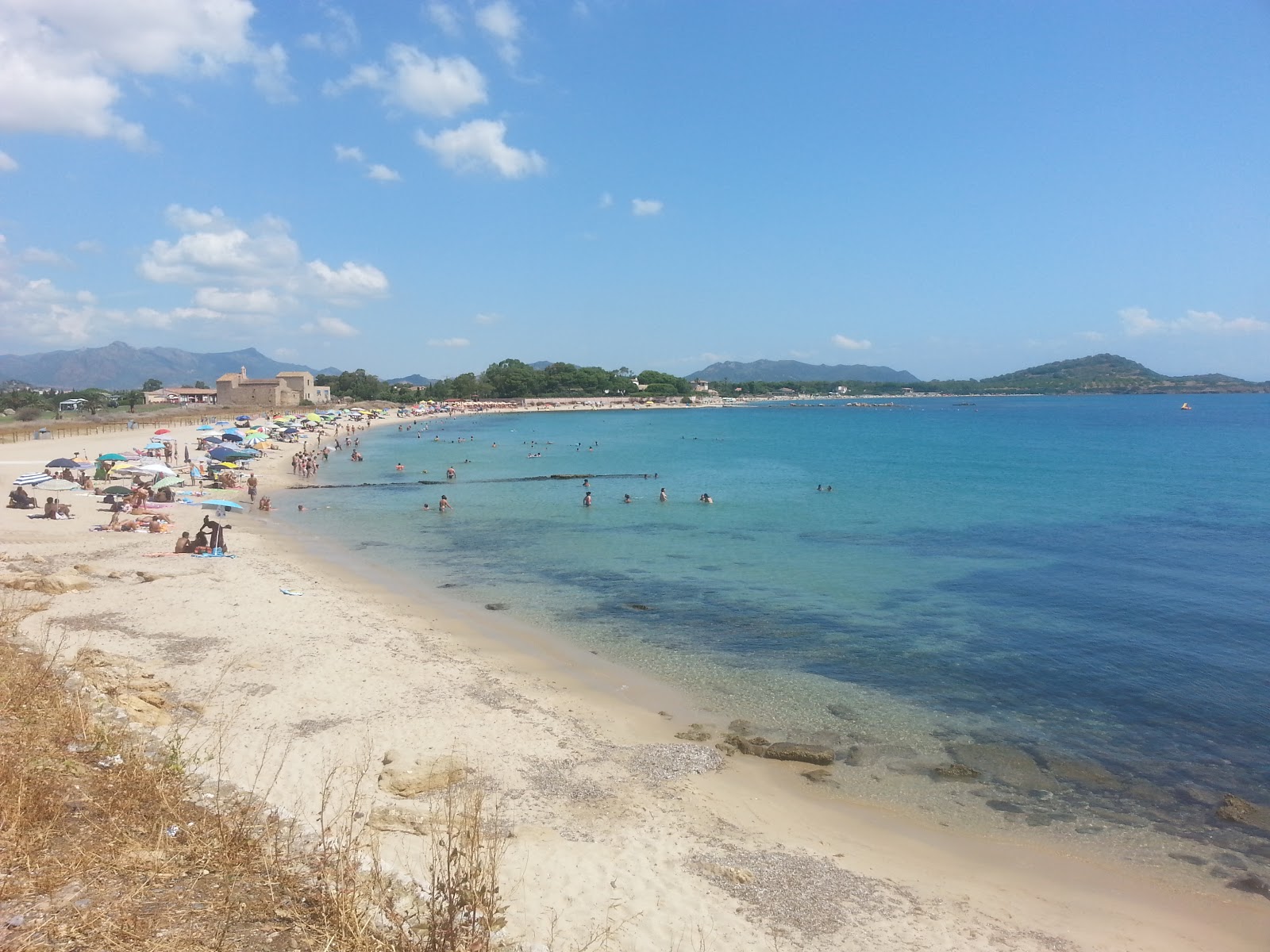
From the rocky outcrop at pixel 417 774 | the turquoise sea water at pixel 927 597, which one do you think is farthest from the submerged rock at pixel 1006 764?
the rocky outcrop at pixel 417 774

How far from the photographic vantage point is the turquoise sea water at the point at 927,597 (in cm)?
1166

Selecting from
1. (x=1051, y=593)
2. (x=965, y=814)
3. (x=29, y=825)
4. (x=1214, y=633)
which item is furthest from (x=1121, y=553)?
(x=29, y=825)

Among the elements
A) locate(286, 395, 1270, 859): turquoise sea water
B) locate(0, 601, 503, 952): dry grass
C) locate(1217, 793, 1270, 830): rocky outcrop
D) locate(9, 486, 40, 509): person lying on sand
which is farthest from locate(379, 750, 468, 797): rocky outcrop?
locate(9, 486, 40, 509): person lying on sand

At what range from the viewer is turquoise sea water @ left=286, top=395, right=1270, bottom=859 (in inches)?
459

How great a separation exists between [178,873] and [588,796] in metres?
5.28

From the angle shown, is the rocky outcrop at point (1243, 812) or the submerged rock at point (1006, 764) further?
the submerged rock at point (1006, 764)

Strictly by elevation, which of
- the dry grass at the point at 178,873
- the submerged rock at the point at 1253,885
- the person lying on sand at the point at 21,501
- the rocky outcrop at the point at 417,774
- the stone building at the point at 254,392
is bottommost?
the submerged rock at the point at 1253,885

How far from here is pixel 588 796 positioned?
9.53 meters

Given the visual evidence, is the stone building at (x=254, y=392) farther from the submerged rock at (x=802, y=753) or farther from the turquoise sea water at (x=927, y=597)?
the submerged rock at (x=802, y=753)

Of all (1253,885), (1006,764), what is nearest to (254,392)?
(1006,764)

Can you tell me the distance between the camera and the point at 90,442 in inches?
1973

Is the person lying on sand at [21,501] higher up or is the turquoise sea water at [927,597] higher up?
the person lying on sand at [21,501]

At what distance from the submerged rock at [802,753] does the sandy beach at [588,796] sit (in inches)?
8.9

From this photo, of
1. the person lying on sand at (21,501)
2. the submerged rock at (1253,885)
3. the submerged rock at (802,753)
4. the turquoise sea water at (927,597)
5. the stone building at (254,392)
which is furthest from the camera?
the stone building at (254,392)
